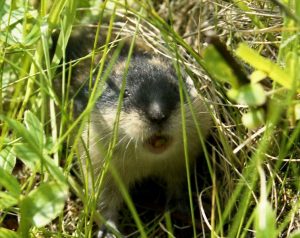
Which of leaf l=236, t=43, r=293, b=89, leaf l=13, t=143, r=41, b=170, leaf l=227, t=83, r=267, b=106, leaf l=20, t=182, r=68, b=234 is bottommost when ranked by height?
leaf l=20, t=182, r=68, b=234

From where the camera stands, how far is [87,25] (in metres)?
2.65

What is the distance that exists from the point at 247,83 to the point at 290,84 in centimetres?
11

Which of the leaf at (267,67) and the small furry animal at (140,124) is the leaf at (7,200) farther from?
the leaf at (267,67)

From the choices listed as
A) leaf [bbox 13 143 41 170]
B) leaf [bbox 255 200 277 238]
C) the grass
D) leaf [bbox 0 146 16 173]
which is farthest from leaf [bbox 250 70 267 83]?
leaf [bbox 0 146 16 173]

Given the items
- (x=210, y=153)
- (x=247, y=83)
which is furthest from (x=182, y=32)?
(x=247, y=83)

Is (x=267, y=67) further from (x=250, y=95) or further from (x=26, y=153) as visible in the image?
(x=26, y=153)

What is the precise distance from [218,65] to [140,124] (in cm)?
69

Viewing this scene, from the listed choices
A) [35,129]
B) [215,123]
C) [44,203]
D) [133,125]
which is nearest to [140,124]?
[133,125]


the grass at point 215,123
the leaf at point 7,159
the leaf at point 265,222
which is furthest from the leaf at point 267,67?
the leaf at point 7,159

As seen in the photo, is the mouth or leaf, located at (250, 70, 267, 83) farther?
the mouth

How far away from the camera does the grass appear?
1537 mm

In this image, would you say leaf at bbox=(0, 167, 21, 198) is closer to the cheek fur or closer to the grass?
the grass

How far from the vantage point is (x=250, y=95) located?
146cm

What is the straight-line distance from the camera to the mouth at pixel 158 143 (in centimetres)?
221
